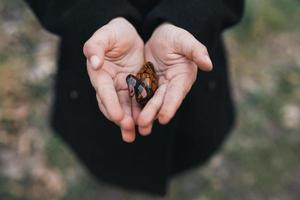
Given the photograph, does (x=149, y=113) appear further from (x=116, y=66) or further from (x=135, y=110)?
(x=116, y=66)

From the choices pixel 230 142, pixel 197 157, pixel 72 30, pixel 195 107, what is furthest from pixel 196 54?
pixel 230 142

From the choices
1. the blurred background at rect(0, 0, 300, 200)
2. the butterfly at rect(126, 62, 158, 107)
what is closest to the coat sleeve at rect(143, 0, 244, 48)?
the butterfly at rect(126, 62, 158, 107)

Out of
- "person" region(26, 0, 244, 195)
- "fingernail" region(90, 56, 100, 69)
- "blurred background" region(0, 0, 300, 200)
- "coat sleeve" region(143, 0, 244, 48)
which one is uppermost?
"fingernail" region(90, 56, 100, 69)

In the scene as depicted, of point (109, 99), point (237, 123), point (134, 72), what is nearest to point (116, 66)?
point (134, 72)

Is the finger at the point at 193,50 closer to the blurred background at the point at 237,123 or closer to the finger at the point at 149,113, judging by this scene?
the finger at the point at 149,113

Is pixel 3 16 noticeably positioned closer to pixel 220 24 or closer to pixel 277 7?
pixel 277 7

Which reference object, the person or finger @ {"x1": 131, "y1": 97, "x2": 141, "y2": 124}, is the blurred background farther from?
finger @ {"x1": 131, "y1": 97, "x2": 141, "y2": 124}

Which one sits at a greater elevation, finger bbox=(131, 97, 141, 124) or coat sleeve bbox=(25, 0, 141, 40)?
coat sleeve bbox=(25, 0, 141, 40)
